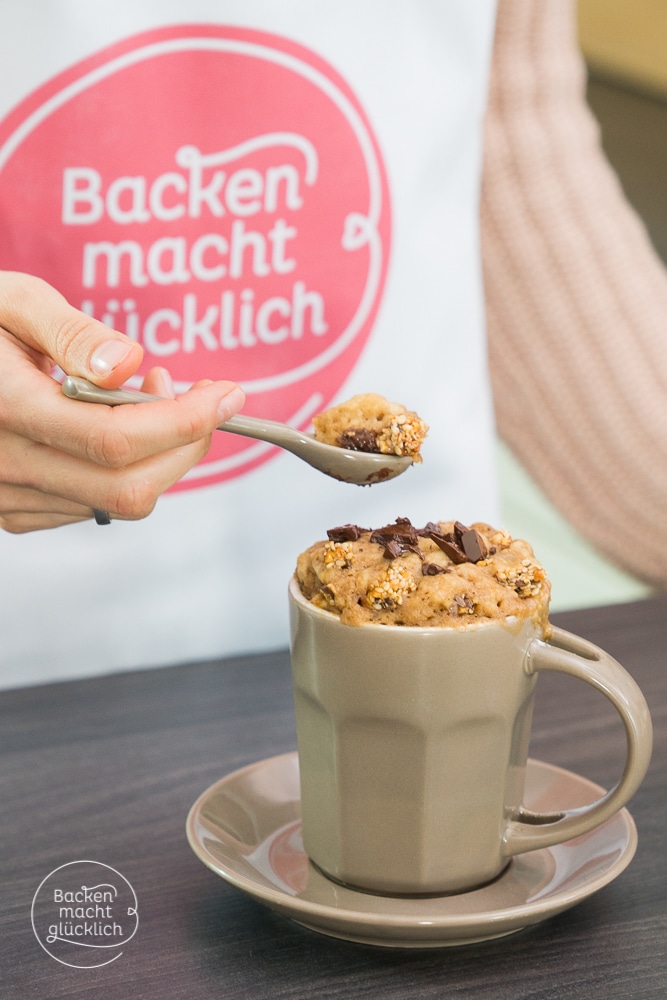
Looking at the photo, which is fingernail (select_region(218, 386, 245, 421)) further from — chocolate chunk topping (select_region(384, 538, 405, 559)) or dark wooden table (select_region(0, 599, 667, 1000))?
dark wooden table (select_region(0, 599, 667, 1000))

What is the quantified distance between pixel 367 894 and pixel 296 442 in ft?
0.92

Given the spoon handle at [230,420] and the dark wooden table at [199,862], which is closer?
the dark wooden table at [199,862]

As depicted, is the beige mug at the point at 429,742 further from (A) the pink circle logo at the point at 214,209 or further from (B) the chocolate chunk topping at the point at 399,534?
(A) the pink circle logo at the point at 214,209

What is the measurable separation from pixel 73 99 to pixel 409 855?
855 millimetres

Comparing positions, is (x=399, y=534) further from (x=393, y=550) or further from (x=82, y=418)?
(x=82, y=418)

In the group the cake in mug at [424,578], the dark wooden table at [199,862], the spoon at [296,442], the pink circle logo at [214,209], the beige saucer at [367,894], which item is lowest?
the dark wooden table at [199,862]

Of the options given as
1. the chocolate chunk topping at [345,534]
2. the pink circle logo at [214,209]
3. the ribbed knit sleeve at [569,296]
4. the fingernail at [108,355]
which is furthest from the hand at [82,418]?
the ribbed knit sleeve at [569,296]

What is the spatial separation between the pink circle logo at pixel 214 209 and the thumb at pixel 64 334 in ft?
1.15

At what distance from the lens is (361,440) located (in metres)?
0.67

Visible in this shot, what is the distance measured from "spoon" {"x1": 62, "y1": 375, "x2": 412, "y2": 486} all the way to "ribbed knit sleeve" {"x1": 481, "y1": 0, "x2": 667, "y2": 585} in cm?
98

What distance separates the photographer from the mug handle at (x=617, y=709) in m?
0.54

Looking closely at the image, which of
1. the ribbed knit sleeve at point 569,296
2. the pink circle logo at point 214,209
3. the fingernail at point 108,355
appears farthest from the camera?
the ribbed knit sleeve at point 569,296

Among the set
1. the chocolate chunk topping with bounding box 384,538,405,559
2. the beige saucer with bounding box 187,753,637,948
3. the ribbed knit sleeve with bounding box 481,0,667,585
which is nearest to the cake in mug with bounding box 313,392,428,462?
the chocolate chunk topping with bounding box 384,538,405,559

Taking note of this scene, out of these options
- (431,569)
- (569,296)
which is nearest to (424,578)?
(431,569)
